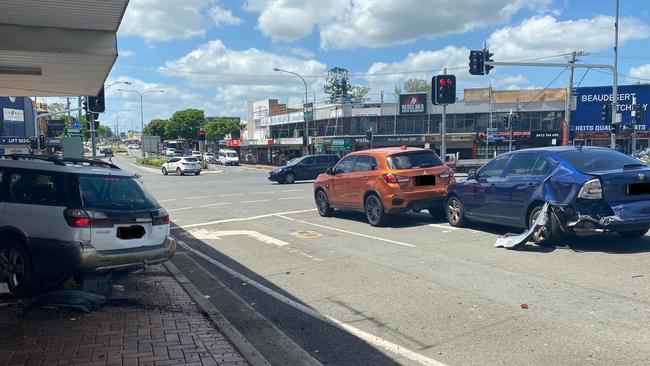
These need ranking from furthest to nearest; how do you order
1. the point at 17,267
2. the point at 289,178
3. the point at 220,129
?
the point at 220,129 < the point at 289,178 < the point at 17,267

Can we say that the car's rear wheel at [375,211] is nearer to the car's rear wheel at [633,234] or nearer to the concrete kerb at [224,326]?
the car's rear wheel at [633,234]

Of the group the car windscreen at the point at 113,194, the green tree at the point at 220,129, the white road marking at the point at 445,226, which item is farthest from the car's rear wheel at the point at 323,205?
the green tree at the point at 220,129

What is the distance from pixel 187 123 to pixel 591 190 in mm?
125779

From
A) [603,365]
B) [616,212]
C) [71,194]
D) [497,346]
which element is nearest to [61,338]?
[71,194]

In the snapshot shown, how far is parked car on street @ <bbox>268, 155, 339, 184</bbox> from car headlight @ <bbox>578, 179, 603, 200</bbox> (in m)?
22.4

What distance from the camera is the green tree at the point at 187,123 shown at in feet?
418

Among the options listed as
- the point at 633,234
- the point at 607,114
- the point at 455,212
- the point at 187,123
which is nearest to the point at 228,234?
the point at 455,212

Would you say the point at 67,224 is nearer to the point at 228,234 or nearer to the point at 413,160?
the point at 228,234

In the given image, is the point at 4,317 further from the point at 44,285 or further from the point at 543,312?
the point at 543,312

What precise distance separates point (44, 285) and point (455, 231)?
7256 millimetres

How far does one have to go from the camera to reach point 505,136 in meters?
55.8

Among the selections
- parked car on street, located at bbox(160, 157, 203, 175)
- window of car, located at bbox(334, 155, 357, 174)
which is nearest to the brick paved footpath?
window of car, located at bbox(334, 155, 357, 174)

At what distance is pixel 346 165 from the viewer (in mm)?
13242

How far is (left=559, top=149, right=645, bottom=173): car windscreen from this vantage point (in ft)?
27.4
